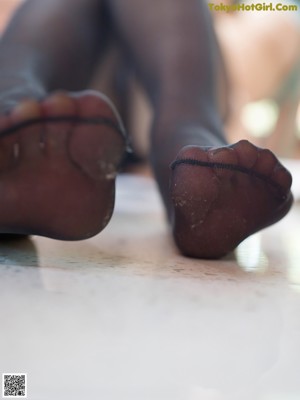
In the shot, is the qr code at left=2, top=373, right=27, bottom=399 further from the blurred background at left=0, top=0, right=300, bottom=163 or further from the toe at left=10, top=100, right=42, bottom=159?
the blurred background at left=0, top=0, right=300, bottom=163

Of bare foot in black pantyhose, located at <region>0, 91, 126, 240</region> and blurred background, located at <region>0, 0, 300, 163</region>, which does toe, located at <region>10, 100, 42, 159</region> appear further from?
blurred background, located at <region>0, 0, 300, 163</region>

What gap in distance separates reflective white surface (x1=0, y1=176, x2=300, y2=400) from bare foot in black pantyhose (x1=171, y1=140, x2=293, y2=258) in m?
0.04

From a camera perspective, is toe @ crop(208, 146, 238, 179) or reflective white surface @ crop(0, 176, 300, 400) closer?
reflective white surface @ crop(0, 176, 300, 400)

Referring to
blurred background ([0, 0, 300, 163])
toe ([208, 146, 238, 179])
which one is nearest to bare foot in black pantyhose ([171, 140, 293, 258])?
toe ([208, 146, 238, 179])

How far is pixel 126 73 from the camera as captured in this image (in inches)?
34.8

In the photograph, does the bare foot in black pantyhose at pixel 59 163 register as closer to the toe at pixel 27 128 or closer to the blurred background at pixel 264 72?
the toe at pixel 27 128

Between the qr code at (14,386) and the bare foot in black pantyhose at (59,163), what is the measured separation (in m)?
0.18

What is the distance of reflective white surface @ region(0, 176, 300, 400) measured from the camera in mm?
305

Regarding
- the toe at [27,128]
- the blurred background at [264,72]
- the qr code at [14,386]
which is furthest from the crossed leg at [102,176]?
the blurred background at [264,72]

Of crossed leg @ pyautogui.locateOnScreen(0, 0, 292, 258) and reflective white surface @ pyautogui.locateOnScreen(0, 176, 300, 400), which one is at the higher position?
crossed leg @ pyautogui.locateOnScreen(0, 0, 292, 258)

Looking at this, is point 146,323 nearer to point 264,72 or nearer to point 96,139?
point 96,139

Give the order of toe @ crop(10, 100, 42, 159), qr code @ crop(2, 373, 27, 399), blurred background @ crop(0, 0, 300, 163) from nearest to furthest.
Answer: qr code @ crop(2, 373, 27, 399) < toe @ crop(10, 100, 42, 159) < blurred background @ crop(0, 0, 300, 163)

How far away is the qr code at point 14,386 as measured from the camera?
0.96 feet

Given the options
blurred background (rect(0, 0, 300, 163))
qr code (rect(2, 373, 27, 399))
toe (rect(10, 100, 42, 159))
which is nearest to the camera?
qr code (rect(2, 373, 27, 399))
